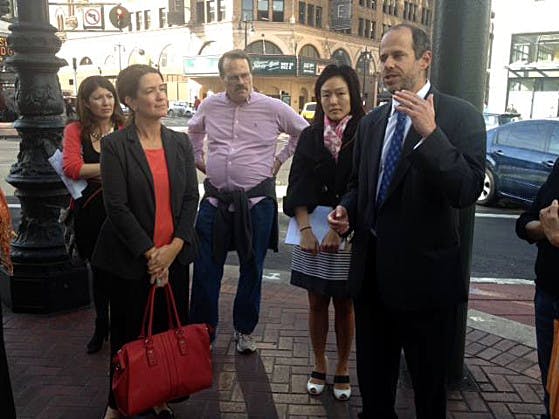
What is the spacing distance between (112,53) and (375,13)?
2865cm

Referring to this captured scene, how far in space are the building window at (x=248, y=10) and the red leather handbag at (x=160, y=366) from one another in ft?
158

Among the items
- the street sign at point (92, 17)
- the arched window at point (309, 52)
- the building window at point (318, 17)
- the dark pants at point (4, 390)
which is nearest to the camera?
the dark pants at point (4, 390)

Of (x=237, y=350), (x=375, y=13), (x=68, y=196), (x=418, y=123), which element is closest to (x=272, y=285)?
(x=237, y=350)

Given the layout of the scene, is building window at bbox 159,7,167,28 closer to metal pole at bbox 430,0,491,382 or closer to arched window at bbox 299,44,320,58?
arched window at bbox 299,44,320,58

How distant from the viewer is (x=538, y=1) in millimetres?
31734

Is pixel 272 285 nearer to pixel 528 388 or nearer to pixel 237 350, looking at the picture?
pixel 237 350

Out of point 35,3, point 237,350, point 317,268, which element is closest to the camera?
point 317,268

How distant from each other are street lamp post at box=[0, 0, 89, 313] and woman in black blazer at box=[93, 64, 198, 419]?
5.76 feet

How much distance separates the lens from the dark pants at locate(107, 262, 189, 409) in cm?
290

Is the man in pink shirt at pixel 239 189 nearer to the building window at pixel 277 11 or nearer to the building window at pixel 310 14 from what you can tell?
the building window at pixel 277 11

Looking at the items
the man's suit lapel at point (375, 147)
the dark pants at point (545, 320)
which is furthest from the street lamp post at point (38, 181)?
the dark pants at point (545, 320)

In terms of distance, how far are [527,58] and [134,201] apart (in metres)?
35.1

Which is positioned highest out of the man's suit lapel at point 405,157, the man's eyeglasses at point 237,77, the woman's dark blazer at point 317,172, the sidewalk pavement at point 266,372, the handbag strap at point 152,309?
the man's eyeglasses at point 237,77

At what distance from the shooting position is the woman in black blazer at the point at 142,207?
2.74m
